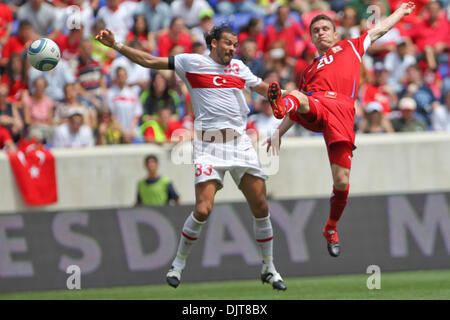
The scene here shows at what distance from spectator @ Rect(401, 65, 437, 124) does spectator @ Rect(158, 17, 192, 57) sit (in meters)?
4.40

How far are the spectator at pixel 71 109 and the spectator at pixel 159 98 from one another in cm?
100

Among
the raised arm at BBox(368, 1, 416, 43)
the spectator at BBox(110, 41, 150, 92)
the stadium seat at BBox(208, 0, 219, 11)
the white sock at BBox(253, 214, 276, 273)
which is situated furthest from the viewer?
the stadium seat at BBox(208, 0, 219, 11)

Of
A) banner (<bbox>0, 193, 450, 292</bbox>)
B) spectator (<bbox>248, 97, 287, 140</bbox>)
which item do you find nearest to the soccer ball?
banner (<bbox>0, 193, 450, 292</bbox>)

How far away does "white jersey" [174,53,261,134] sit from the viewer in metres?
10.2

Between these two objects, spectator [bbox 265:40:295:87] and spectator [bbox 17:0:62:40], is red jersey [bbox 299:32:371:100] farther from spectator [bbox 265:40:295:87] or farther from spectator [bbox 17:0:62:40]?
spectator [bbox 17:0:62:40]

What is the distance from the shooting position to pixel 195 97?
10297 millimetres

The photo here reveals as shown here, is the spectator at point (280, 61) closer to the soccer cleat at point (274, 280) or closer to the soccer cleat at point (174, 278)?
the soccer cleat at point (274, 280)

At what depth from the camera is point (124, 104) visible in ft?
54.0

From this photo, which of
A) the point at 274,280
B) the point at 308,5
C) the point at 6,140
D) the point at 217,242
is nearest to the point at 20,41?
the point at 6,140

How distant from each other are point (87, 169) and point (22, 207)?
4.30ft

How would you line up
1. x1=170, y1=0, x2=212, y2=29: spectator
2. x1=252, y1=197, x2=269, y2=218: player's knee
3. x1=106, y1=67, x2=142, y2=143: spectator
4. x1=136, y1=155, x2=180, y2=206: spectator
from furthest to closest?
x1=170, y1=0, x2=212, y2=29: spectator → x1=106, y1=67, x2=142, y2=143: spectator → x1=136, y1=155, x2=180, y2=206: spectator → x1=252, y1=197, x2=269, y2=218: player's knee

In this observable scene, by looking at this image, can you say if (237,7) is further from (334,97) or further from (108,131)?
(334,97)

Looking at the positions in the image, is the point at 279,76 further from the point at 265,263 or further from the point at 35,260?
the point at 265,263

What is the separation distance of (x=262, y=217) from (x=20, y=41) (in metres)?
8.87
